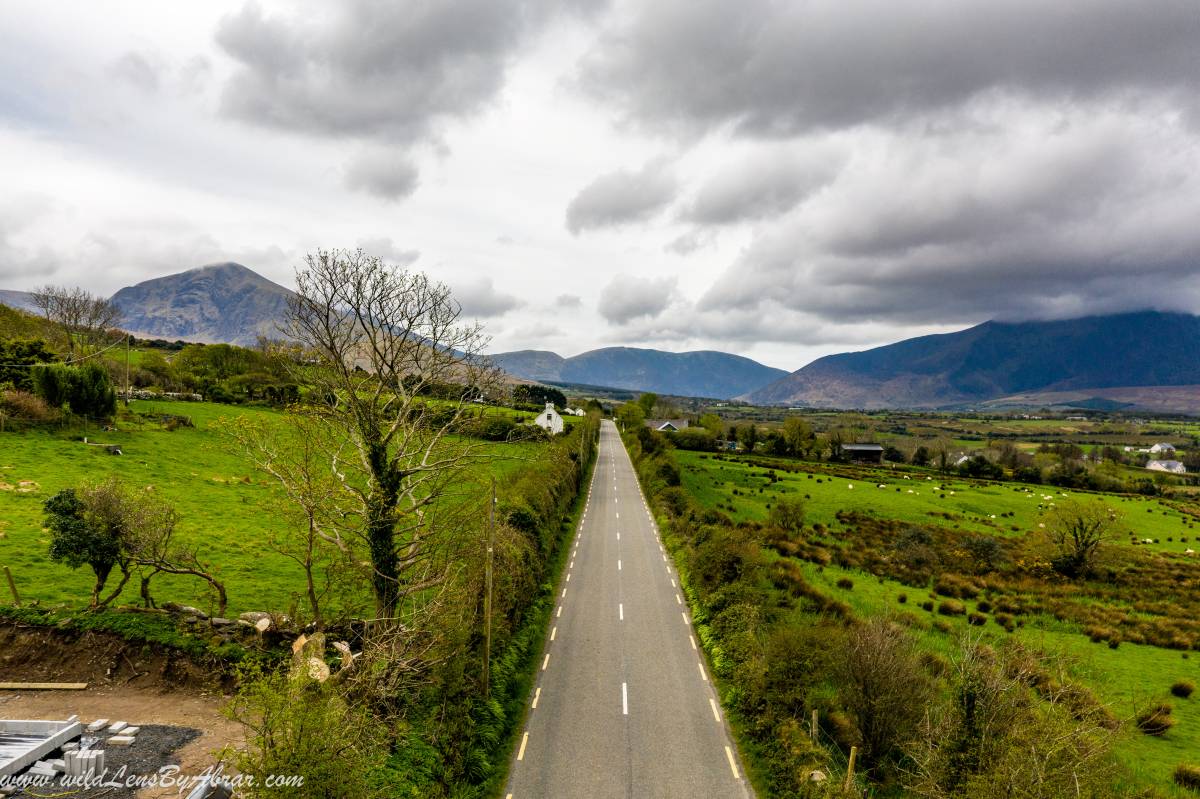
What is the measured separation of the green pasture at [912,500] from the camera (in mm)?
63812

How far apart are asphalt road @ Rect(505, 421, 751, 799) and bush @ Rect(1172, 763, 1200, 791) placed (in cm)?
1484

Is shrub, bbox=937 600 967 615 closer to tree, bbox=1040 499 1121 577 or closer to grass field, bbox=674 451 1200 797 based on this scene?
grass field, bbox=674 451 1200 797

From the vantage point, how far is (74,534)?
15641 millimetres

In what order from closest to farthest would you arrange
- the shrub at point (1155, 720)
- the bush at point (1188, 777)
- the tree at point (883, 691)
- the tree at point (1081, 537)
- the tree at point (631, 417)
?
the tree at point (883, 691) → the bush at point (1188, 777) → the shrub at point (1155, 720) → the tree at point (1081, 537) → the tree at point (631, 417)

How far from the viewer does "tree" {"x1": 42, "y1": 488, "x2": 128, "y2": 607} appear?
15.6 metres

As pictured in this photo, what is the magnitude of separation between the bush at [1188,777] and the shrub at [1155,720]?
3116mm

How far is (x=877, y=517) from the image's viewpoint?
64.4 metres

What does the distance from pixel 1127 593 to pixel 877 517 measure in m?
23.8

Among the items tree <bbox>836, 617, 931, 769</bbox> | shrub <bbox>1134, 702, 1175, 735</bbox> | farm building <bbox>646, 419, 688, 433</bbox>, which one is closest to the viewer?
tree <bbox>836, 617, 931, 769</bbox>

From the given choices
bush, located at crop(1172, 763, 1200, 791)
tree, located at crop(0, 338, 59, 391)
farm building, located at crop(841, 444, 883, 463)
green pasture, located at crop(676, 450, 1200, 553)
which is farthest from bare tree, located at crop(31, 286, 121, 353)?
farm building, located at crop(841, 444, 883, 463)

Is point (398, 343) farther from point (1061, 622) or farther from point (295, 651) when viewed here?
point (1061, 622)

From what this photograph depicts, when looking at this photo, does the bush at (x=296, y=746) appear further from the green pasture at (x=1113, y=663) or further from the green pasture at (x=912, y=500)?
the green pasture at (x=912, y=500)

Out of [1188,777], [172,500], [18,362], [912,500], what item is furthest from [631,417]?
[1188,777]

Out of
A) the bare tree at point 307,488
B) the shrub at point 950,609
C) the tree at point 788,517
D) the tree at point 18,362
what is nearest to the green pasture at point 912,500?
the tree at point 788,517
